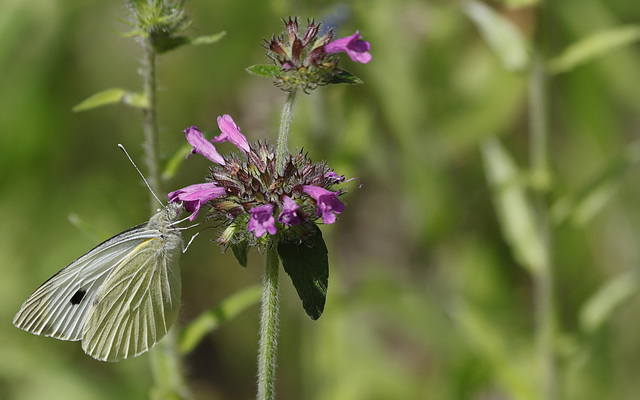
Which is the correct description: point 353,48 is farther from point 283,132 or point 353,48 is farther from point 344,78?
point 283,132

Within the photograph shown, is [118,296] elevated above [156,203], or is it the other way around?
[156,203]

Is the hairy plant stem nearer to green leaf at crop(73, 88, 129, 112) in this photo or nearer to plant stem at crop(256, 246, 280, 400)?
green leaf at crop(73, 88, 129, 112)

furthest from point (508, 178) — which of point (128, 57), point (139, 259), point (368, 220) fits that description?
point (128, 57)

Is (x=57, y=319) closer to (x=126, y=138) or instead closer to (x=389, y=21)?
(x=126, y=138)

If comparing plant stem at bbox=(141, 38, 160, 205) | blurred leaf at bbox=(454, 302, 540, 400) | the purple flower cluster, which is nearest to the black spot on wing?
plant stem at bbox=(141, 38, 160, 205)

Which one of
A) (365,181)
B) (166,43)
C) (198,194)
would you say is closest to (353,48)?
(198,194)

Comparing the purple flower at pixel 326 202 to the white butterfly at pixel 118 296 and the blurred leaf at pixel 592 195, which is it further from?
the blurred leaf at pixel 592 195

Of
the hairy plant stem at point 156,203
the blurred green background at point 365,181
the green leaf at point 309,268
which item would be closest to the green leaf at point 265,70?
the green leaf at point 309,268
